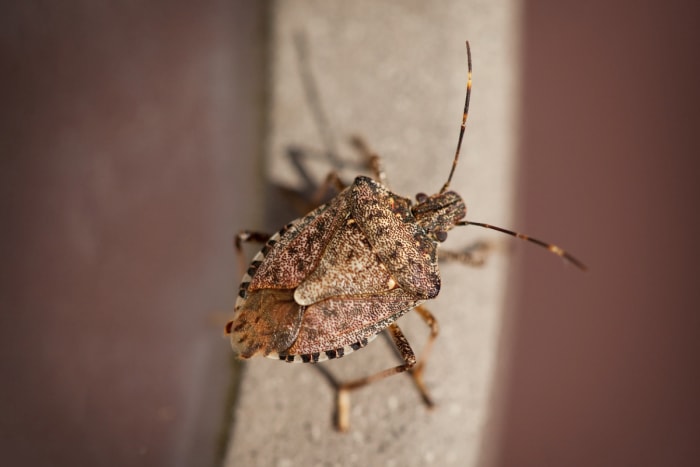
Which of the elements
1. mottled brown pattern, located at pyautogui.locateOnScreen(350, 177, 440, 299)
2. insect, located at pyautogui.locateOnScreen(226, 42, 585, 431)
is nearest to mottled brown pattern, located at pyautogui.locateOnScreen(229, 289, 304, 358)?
insect, located at pyautogui.locateOnScreen(226, 42, 585, 431)

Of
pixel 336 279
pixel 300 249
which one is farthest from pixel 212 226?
pixel 336 279

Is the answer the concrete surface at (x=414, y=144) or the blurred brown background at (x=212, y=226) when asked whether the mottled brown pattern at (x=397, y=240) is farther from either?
the blurred brown background at (x=212, y=226)

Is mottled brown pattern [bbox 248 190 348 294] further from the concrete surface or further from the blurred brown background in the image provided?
the blurred brown background

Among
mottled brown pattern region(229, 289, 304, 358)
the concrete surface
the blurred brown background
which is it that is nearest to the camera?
mottled brown pattern region(229, 289, 304, 358)

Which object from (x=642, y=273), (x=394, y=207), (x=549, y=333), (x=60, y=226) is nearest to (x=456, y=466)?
(x=549, y=333)

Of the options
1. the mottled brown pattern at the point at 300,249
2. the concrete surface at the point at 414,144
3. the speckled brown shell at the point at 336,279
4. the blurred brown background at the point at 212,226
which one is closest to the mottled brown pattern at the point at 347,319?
the speckled brown shell at the point at 336,279

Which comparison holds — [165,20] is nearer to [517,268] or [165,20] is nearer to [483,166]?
[483,166]
